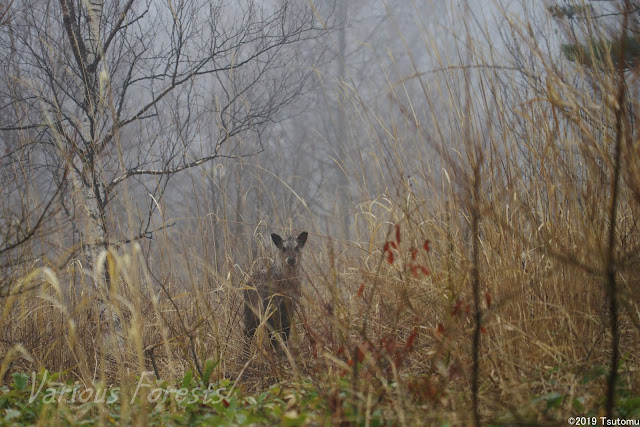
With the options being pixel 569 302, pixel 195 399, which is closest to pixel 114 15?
pixel 195 399

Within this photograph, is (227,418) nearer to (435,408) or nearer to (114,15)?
(435,408)

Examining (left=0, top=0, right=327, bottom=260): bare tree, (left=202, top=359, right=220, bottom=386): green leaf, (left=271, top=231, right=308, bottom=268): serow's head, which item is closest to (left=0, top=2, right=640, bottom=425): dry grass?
(left=202, top=359, right=220, bottom=386): green leaf

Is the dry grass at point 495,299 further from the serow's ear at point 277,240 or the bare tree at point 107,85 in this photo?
the serow's ear at point 277,240

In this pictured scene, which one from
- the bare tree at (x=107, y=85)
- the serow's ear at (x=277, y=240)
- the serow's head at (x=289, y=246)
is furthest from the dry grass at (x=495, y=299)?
the serow's ear at (x=277, y=240)

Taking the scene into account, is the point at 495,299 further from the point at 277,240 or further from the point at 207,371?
the point at 277,240

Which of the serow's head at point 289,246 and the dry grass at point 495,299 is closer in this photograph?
the dry grass at point 495,299

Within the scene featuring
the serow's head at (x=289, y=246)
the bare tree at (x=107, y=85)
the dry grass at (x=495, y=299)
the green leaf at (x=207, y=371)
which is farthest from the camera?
the serow's head at (x=289, y=246)

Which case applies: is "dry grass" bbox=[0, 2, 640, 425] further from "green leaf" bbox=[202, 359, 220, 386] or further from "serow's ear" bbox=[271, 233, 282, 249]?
"serow's ear" bbox=[271, 233, 282, 249]

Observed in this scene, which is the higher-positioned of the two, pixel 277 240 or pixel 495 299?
pixel 277 240

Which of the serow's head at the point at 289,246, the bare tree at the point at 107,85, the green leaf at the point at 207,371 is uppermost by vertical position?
the bare tree at the point at 107,85

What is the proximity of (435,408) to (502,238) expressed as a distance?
0.99 m

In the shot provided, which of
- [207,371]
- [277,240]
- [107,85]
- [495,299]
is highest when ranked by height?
[107,85]

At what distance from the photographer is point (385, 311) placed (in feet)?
9.17

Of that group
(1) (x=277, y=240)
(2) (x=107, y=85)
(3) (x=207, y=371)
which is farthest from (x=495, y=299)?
(2) (x=107, y=85)
